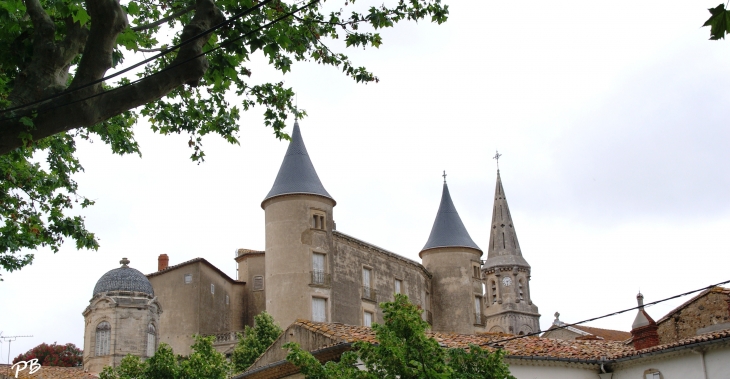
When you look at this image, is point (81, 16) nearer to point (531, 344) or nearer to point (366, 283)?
point (531, 344)

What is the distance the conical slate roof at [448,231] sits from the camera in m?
55.8

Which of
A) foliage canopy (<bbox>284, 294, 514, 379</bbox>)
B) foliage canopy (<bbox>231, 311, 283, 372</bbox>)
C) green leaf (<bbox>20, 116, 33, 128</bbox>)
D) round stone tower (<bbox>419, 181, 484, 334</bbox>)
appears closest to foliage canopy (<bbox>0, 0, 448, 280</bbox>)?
green leaf (<bbox>20, 116, 33, 128</bbox>)

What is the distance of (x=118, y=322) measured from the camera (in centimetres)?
4250

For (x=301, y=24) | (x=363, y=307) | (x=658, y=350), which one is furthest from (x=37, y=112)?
(x=363, y=307)

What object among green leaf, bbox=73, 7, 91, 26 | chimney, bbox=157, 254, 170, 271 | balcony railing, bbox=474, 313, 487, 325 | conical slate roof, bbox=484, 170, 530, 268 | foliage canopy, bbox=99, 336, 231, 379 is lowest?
foliage canopy, bbox=99, 336, 231, 379

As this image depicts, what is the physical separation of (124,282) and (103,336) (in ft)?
9.21

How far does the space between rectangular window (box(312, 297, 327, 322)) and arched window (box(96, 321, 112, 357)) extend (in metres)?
9.96

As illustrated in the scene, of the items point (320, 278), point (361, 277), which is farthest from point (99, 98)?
point (361, 277)

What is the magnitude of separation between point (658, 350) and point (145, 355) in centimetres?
2740

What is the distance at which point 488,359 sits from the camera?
50.8 feet

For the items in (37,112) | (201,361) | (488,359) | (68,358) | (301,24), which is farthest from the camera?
(68,358)

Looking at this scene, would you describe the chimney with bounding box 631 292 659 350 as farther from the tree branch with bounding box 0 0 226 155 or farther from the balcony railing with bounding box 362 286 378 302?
the balcony railing with bounding box 362 286 378 302

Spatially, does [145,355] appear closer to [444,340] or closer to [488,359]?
[444,340]

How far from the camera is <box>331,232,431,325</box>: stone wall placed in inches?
1796
